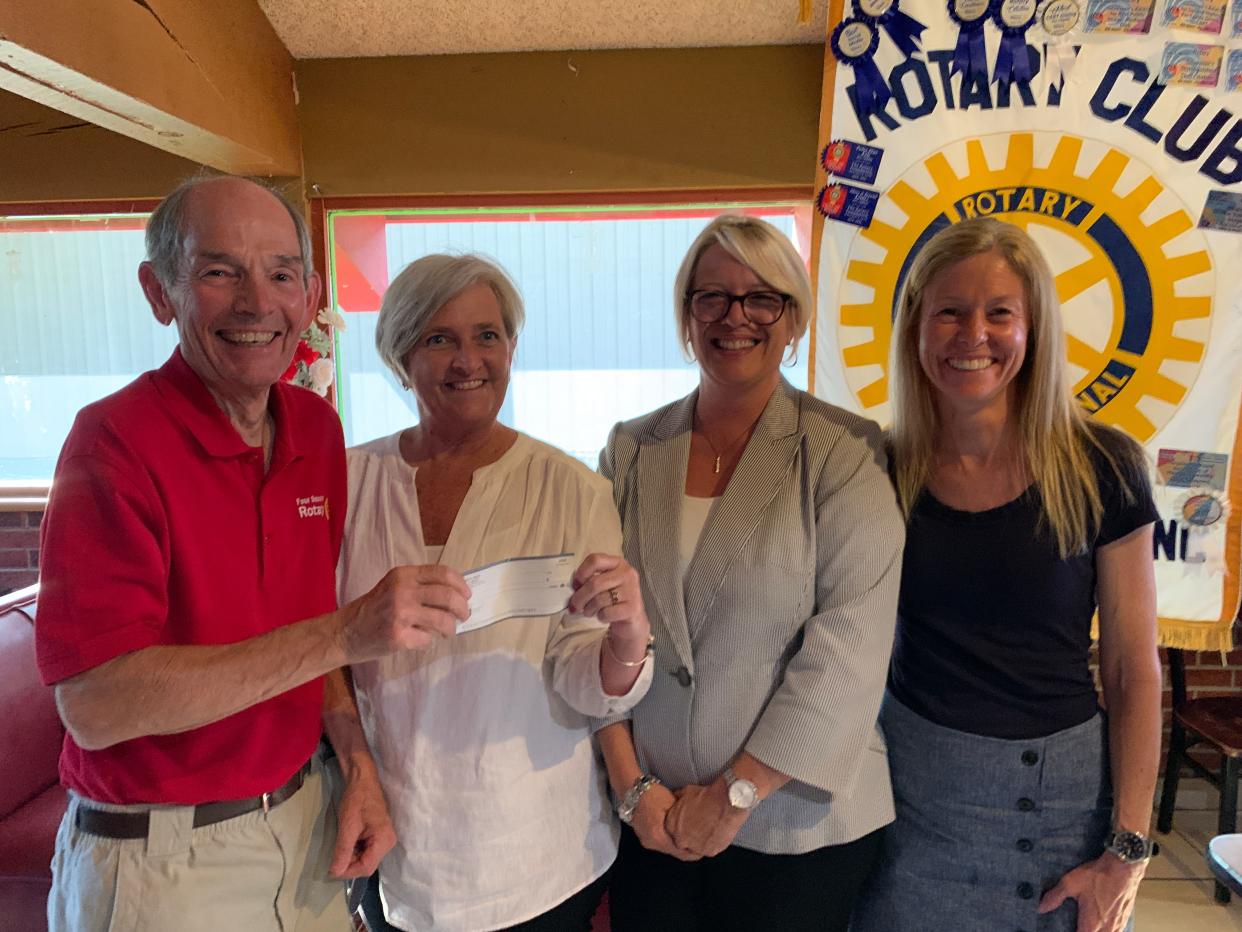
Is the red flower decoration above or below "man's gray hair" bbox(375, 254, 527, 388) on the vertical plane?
below

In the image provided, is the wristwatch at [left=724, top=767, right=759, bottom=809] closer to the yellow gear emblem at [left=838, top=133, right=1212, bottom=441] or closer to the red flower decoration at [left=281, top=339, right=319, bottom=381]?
the yellow gear emblem at [left=838, top=133, right=1212, bottom=441]

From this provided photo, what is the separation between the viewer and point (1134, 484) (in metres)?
1.31

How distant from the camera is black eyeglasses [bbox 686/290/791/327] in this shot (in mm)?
1419

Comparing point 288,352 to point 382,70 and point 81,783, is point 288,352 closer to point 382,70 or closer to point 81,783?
point 81,783

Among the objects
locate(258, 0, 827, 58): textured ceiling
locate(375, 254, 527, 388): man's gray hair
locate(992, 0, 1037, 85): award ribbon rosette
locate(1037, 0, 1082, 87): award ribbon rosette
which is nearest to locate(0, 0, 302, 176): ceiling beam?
locate(258, 0, 827, 58): textured ceiling

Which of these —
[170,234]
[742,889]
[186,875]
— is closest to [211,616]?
[186,875]

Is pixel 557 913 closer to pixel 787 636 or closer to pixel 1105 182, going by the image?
pixel 787 636

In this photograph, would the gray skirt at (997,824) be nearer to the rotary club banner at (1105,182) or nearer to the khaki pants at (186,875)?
the khaki pants at (186,875)

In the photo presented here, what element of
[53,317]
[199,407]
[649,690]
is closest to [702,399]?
[649,690]

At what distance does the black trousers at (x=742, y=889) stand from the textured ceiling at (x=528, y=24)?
2456 mm

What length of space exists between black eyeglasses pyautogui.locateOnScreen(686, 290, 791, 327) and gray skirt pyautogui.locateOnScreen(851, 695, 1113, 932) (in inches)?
30.2

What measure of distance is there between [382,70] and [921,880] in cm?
291

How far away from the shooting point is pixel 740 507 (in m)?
1.38

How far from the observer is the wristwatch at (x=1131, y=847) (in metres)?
1.29
